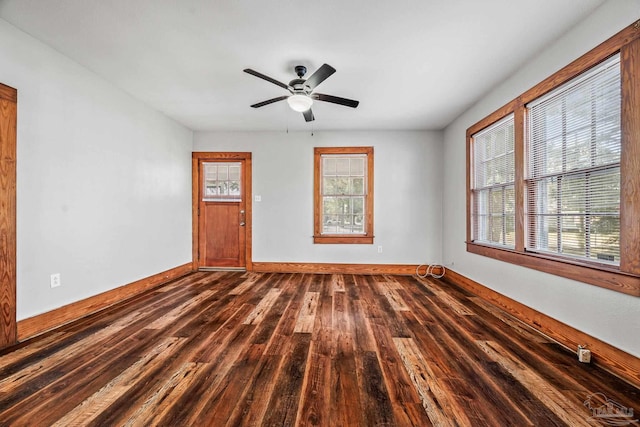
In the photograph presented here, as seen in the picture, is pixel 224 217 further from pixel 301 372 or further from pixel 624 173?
pixel 624 173

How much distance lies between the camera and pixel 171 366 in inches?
70.6

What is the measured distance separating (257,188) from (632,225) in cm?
451

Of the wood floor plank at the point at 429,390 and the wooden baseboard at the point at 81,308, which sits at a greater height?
the wooden baseboard at the point at 81,308

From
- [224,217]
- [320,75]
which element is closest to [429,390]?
[320,75]

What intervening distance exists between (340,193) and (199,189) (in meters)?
2.65

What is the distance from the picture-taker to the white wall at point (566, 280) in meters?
1.72

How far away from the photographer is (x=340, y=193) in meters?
4.78

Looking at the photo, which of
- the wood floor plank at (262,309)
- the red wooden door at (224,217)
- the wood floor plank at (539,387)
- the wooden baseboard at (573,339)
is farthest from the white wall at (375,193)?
the wood floor plank at (539,387)

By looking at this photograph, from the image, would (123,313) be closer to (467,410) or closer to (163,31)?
(163,31)

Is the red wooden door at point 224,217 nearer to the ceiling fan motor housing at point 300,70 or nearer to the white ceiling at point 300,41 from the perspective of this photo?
the white ceiling at point 300,41

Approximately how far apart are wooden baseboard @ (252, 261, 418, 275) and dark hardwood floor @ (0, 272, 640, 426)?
1.73 metres

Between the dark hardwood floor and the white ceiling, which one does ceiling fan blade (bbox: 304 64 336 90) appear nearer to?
the white ceiling

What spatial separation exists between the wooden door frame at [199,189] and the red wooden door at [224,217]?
0.14ft

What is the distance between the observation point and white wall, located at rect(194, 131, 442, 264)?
4668 mm
